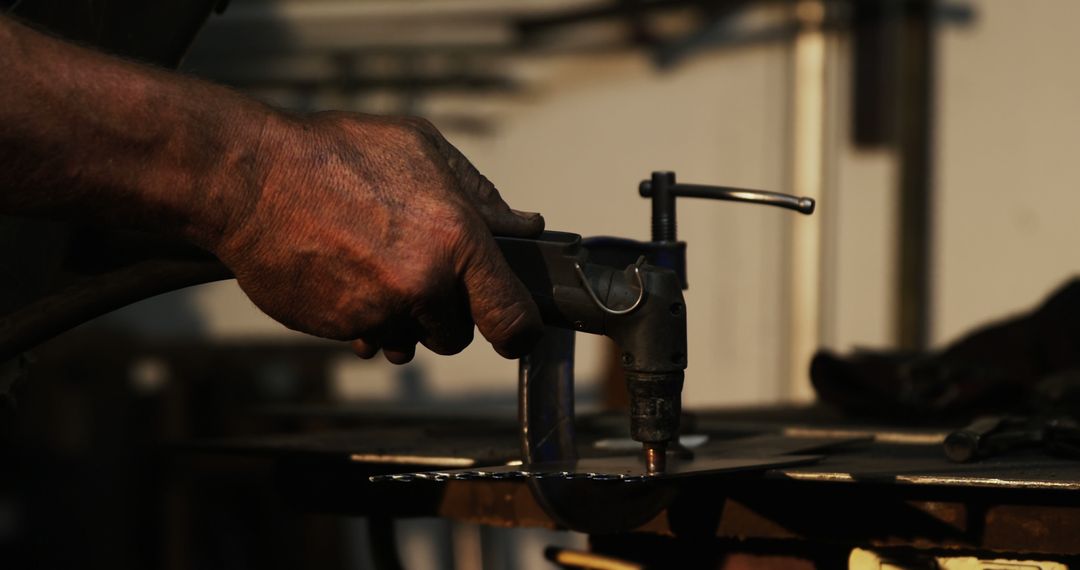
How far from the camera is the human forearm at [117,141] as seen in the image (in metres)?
0.88

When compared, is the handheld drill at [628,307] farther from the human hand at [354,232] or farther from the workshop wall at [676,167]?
the workshop wall at [676,167]

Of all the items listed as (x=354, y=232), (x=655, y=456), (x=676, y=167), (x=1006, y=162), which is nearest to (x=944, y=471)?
(x=655, y=456)

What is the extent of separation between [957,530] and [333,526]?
240 centimetres

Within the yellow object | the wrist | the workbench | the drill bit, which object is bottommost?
the yellow object

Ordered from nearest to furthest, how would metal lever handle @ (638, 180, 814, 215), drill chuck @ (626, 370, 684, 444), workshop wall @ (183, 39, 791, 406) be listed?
drill chuck @ (626, 370, 684, 444) → metal lever handle @ (638, 180, 814, 215) → workshop wall @ (183, 39, 791, 406)

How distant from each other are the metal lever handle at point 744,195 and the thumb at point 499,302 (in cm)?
28

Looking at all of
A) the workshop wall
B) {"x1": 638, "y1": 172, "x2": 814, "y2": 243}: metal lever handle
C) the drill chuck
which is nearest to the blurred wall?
the workshop wall

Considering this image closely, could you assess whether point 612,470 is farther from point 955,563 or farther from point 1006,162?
point 1006,162

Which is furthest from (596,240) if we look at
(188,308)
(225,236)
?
(188,308)

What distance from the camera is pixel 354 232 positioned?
947 mm

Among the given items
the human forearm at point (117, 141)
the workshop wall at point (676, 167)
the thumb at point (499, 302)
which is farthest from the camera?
the workshop wall at point (676, 167)

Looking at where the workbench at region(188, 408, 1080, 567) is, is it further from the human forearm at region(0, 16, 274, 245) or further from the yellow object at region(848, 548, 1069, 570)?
the human forearm at region(0, 16, 274, 245)

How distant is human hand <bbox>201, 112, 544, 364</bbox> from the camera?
3.09 feet

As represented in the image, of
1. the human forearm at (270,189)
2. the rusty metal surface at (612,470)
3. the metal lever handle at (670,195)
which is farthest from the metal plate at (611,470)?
the metal lever handle at (670,195)
